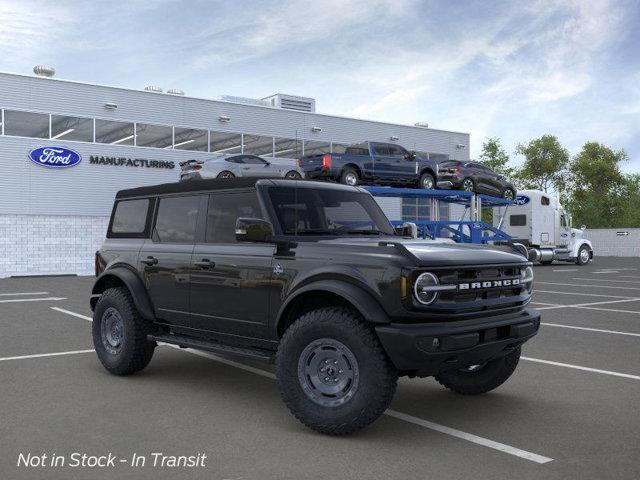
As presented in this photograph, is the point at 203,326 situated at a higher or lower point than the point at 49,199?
Result: lower

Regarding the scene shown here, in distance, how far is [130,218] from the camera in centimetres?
726

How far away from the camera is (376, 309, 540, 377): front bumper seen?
4.50 m

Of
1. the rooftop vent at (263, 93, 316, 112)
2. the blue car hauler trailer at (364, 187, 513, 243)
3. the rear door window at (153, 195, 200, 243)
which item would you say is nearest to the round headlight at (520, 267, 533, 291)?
the rear door window at (153, 195, 200, 243)

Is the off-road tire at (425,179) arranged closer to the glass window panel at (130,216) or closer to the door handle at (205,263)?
the glass window panel at (130,216)

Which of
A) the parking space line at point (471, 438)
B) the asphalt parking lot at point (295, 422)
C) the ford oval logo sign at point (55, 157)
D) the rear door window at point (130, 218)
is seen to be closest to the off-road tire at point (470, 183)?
the ford oval logo sign at point (55, 157)

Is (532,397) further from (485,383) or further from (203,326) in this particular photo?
(203,326)

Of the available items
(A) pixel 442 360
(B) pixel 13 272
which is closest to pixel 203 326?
(A) pixel 442 360

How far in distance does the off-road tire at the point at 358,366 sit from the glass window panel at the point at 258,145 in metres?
27.0

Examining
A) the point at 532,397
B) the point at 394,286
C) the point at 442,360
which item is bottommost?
the point at 532,397

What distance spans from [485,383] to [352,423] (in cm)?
180

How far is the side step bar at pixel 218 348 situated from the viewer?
5336mm

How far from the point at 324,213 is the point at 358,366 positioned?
5.67 feet

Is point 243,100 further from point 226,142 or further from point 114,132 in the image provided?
point 114,132

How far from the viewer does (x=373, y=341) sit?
468 cm
